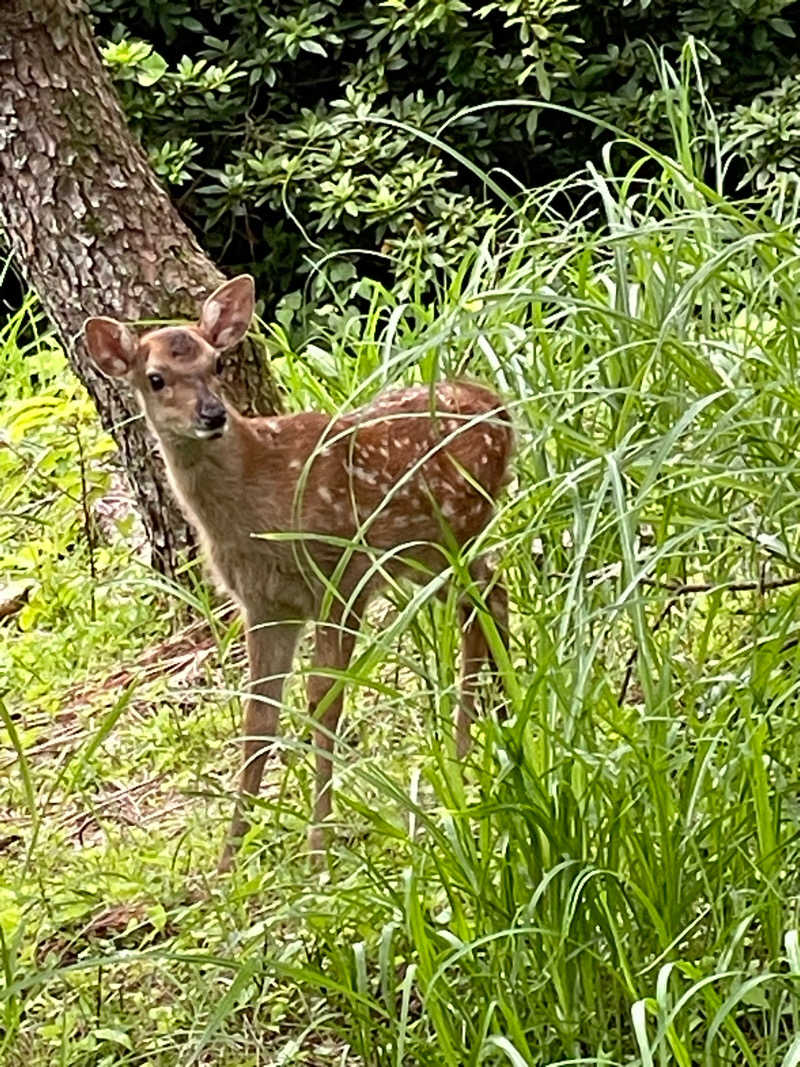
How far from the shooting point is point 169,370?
4.39 metres

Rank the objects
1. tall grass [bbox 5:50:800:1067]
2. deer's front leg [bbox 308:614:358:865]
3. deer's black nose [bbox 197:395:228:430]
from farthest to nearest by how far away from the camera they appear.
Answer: deer's black nose [bbox 197:395:228:430]
deer's front leg [bbox 308:614:358:865]
tall grass [bbox 5:50:800:1067]

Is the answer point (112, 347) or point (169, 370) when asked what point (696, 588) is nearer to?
point (169, 370)

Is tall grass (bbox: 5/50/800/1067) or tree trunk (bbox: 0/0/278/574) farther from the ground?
tree trunk (bbox: 0/0/278/574)

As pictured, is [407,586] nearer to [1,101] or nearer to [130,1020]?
[130,1020]

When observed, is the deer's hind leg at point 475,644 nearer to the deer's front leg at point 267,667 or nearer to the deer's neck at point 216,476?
the deer's front leg at point 267,667

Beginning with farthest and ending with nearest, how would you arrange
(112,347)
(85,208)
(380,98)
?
1. (380,98)
2. (85,208)
3. (112,347)

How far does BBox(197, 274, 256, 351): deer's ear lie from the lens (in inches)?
180

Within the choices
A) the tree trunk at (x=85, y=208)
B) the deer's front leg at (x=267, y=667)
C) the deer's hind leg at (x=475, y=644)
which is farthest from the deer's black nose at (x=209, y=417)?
the tree trunk at (x=85, y=208)

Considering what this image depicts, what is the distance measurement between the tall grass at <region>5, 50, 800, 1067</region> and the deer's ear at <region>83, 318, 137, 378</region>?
93 centimetres

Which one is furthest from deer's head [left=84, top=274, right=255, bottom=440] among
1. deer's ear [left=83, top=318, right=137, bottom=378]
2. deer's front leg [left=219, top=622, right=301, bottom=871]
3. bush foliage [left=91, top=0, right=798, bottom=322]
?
bush foliage [left=91, top=0, right=798, bottom=322]

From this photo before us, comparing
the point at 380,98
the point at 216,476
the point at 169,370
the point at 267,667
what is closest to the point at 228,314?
the point at 169,370

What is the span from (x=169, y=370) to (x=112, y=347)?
0.48 feet

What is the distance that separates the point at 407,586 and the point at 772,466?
1.41 meters

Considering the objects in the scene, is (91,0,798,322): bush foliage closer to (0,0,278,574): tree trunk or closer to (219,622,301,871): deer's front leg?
(0,0,278,574): tree trunk
